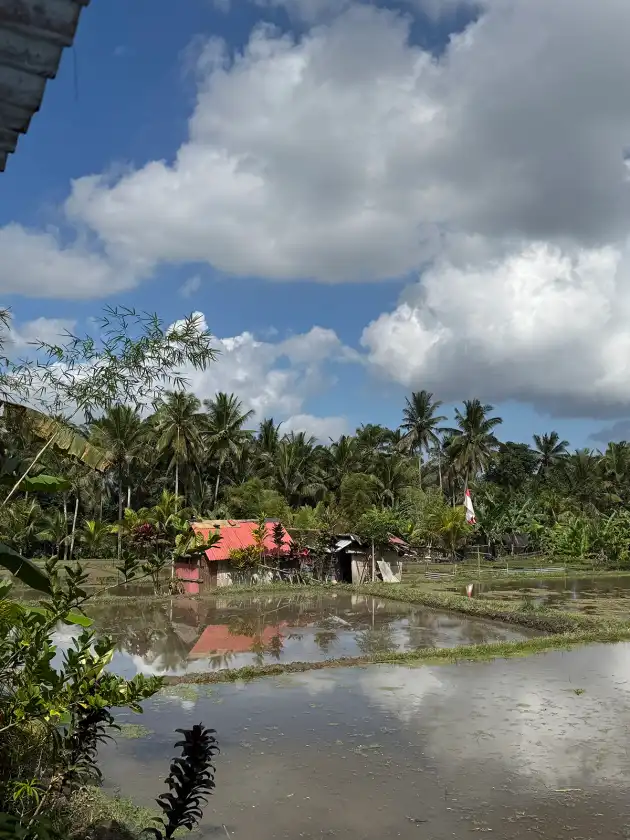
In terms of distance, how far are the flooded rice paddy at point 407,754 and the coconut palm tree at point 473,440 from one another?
31.0 metres

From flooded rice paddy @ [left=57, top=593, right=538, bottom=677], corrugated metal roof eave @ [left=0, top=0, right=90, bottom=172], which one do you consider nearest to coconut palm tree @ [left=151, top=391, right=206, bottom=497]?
flooded rice paddy @ [left=57, top=593, right=538, bottom=677]

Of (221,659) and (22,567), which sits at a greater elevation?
(22,567)

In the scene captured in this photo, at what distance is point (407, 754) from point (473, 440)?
36.4 m

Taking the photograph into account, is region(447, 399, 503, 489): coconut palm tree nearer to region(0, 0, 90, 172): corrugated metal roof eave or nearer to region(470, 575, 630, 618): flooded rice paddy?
region(470, 575, 630, 618): flooded rice paddy

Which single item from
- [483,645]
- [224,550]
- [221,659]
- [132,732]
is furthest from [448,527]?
[132,732]

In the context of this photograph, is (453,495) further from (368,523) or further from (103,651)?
(103,651)

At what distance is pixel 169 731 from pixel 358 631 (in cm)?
883

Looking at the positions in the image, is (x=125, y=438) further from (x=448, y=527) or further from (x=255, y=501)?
(x=448, y=527)

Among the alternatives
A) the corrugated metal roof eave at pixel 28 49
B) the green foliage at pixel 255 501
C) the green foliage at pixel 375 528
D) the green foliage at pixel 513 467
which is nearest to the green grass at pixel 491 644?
the green foliage at pixel 375 528

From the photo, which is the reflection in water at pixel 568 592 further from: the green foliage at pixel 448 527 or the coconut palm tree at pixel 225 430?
the coconut palm tree at pixel 225 430

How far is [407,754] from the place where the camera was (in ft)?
25.8

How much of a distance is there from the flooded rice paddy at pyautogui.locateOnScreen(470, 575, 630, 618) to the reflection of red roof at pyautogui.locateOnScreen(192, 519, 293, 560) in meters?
8.08

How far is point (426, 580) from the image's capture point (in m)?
29.9

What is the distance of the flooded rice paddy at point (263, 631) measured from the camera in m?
13.9
